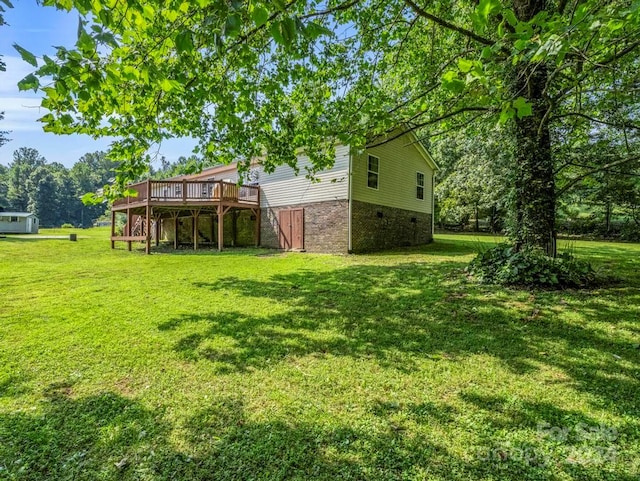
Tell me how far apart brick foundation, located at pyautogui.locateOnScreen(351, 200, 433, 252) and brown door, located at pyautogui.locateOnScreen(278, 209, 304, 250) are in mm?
2533

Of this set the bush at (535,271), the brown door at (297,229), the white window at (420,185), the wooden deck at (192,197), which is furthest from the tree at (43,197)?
the bush at (535,271)

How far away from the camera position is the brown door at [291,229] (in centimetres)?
1391

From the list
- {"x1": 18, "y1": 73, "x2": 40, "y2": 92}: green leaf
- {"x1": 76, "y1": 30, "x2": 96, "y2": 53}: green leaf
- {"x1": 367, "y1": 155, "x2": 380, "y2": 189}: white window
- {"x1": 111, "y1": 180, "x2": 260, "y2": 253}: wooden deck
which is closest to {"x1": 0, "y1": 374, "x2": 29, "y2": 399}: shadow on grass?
{"x1": 18, "y1": 73, "x2": 40, "y2": 92}: green leaf

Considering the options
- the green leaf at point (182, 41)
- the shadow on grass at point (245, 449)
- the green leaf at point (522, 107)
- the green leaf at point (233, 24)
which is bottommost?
the shadow on grass at point (245, 449)

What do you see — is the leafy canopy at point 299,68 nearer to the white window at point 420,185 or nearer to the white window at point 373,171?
the white window at point 373,171

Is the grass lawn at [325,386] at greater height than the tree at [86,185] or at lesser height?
A: lesser

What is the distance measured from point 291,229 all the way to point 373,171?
14.0 ft

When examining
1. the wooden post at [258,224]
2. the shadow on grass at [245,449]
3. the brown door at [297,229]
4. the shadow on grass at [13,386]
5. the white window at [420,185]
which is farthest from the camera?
the white window at [420,185]

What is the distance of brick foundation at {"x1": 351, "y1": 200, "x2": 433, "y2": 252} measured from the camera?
41.4ft

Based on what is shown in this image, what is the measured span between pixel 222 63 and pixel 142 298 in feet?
14.9

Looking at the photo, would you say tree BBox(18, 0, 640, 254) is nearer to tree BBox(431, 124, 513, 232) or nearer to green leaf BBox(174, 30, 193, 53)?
green leaf BBox(174, 30, 193, 53)

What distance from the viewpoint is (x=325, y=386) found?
3062 mm

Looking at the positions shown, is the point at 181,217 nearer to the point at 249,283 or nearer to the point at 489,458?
the point at 249,283

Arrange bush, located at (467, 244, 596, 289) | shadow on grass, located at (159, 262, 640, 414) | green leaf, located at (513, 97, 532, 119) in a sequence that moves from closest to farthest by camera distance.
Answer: green leaf, located at (513, 97, 532, 119) → shadow on grass, located at (159, 262, 640, 414) → bush, located at (467, 244, 596, 289)
